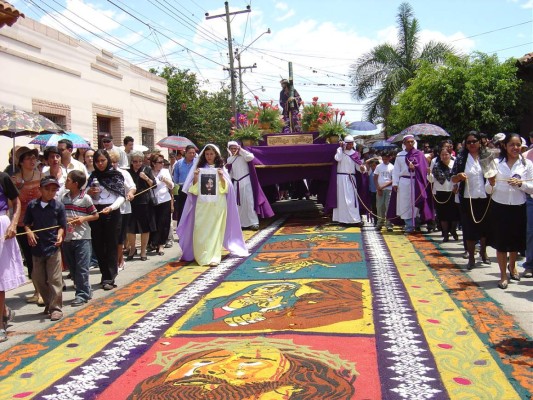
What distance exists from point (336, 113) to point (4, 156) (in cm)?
727

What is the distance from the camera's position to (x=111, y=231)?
6824mm

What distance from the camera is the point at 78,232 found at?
6.09 m

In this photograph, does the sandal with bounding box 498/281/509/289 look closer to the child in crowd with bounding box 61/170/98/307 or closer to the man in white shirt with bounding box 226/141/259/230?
the child in crowd with bounding box 61/170/98/307

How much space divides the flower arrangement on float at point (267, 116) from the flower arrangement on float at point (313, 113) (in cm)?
60

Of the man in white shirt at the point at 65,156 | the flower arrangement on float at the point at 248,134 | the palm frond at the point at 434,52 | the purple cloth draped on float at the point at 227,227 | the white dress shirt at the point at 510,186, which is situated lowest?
the purple cloth draped on float at the point at 227,227

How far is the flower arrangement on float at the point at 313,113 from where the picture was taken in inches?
524

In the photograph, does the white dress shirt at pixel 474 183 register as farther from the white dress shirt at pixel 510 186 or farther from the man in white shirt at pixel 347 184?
the man in white shirt at pixel 347 184

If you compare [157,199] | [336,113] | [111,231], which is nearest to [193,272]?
[111,231]

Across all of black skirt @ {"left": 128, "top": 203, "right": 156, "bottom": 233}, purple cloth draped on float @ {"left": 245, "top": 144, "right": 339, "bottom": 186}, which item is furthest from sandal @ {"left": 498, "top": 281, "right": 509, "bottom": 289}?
purple cloth draped on float @ {"left": 245, "top": 144, "right": 339, "bottom": 186}

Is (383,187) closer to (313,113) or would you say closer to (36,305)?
(313,113)

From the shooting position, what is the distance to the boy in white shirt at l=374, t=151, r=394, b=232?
11.2m

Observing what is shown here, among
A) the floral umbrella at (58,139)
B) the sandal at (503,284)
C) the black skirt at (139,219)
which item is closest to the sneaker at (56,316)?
the black skirt at (139,219)

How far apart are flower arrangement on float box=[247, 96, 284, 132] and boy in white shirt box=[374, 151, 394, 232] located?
3001mm

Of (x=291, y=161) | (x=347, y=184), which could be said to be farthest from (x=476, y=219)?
(x=291, y=161)
